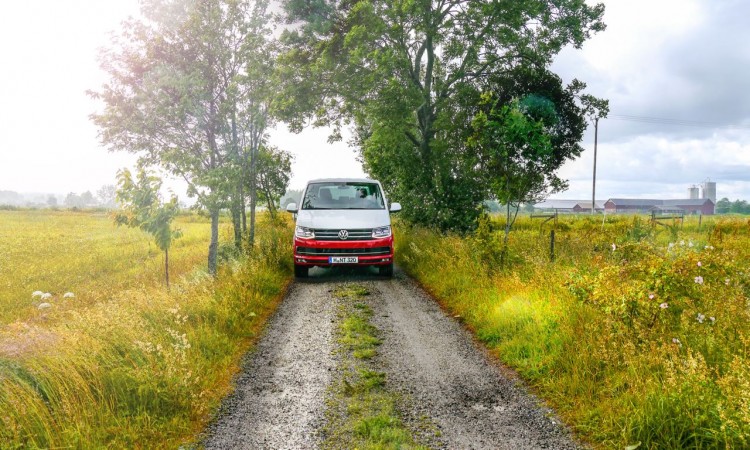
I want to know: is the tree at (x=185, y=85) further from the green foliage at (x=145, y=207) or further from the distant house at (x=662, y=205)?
the distant house at (x=662, y=205)

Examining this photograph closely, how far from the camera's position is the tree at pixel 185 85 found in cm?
1177

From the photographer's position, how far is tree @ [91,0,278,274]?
11.8 meters

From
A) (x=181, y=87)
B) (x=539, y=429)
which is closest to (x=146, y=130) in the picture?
(x=181, y=87)

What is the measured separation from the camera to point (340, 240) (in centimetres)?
950

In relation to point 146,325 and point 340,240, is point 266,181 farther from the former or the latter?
point 146,325

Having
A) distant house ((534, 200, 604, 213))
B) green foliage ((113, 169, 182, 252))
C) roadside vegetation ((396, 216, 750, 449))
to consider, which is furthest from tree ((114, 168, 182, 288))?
distant house ((534, 200, 604, 213))

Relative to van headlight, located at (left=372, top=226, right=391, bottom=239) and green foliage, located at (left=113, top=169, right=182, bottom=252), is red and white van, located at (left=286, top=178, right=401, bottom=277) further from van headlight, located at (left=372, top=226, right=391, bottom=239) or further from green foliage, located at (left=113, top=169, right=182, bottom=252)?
green foliage, located at (left=113, top=169, right=182, bottom=252)

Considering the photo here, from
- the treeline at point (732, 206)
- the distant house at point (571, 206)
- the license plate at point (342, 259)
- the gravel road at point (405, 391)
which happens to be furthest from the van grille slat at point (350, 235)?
the treeline at point (732, 206)

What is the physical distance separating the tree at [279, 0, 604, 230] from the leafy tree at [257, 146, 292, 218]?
14.0 ft

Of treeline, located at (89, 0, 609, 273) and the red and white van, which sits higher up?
treeline, located at (89, 0, 609, 273)

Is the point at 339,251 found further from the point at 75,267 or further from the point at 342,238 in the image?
the point at 75,267

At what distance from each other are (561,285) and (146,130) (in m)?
12.0

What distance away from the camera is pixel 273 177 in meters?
23.9

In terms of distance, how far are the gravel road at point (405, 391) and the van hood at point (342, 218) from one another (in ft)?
8.94
